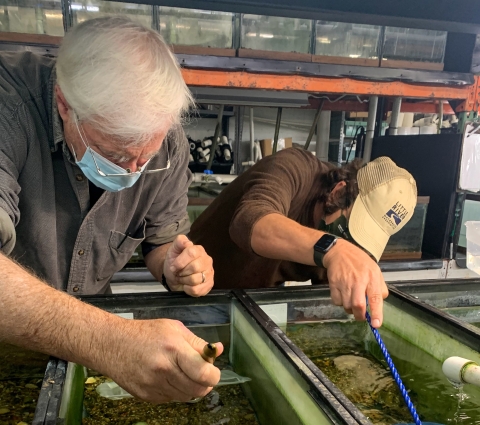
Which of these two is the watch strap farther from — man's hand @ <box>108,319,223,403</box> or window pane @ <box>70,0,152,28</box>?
window pane @ <box>70,0,152,28</box>

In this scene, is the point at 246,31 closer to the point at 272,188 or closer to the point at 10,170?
the point at 272,188

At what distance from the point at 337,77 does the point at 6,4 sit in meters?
1.70

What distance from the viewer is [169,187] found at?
1.42m

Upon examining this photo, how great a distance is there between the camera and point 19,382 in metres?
1.04

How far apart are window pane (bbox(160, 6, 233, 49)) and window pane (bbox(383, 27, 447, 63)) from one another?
1.00 meters

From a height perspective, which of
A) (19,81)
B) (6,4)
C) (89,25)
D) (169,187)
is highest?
(6,4)

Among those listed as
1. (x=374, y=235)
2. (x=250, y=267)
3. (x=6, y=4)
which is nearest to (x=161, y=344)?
(x=250, y=267)

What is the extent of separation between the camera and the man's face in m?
1.00

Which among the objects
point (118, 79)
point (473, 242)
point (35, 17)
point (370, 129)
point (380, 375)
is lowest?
point (380, 375)

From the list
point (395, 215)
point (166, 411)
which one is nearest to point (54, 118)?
point (166, 411)

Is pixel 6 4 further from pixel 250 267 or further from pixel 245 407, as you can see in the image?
pixel 245 407

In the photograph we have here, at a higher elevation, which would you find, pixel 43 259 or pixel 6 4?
pixel 6 4

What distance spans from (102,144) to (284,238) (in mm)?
616

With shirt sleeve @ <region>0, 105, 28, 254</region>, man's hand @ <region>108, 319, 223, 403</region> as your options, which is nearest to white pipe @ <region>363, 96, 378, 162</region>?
shirt sleeve @ <region>0, 105, 28, 254</region>
